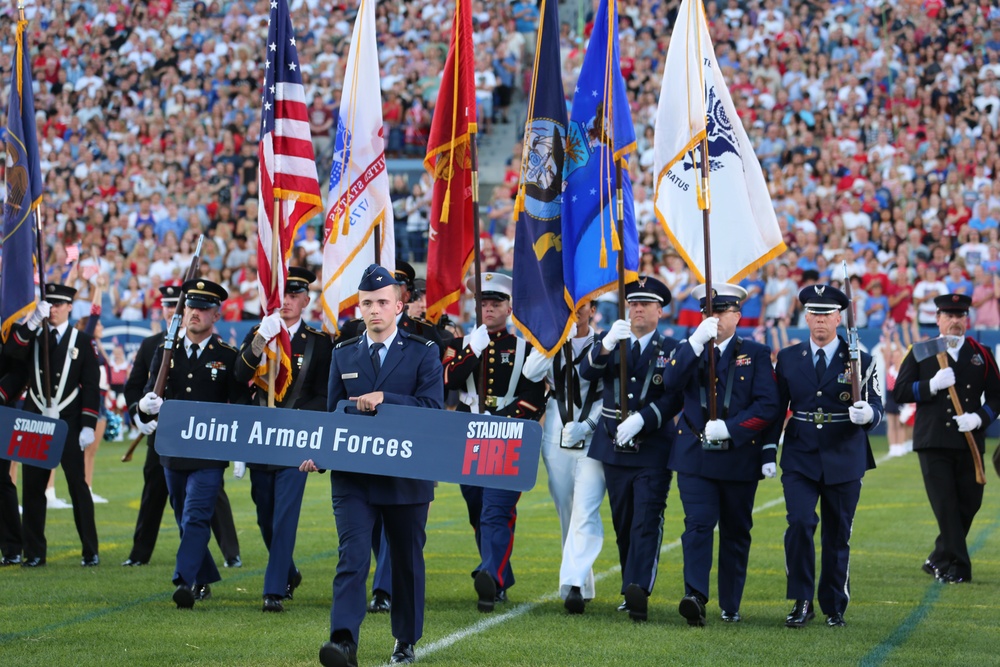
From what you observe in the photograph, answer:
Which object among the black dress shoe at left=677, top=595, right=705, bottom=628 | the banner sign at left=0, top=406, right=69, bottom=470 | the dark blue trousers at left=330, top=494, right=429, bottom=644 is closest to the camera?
the dark blue trousers at left=330, top=494, right=429, bottom=644

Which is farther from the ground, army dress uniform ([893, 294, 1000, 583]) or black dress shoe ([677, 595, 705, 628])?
army dress uniform ([893, 294, 1000, 583])

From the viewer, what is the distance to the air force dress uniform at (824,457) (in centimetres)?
916

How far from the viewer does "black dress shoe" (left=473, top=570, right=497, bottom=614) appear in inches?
376

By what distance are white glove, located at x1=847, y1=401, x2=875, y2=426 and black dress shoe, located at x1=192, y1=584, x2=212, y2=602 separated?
15.1 ft

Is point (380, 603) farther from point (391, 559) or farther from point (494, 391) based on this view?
point (391, 559)

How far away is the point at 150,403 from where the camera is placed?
975cm

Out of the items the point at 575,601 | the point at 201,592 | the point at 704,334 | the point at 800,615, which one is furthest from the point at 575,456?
the point at 201,592

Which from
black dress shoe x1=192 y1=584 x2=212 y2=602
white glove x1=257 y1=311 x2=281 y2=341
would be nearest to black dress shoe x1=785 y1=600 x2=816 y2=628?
white glove x1=257 y1=311 x2=281 y2=341

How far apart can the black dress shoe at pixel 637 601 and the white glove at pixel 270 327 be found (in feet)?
9.44

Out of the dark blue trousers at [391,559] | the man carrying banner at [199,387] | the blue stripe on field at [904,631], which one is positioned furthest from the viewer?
the man carrying banner at [199,387]

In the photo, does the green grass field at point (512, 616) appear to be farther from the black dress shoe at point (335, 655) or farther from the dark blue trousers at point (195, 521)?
the black dress shoe at point (335, 655)

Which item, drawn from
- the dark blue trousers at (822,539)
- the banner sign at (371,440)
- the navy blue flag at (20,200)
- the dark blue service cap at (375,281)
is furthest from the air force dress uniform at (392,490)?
the navy blue flag at (20,200)

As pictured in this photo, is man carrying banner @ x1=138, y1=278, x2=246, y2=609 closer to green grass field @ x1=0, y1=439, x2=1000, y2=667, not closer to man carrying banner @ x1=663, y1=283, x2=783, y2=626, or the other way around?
green grass field @ x1=0, y1=439, x2=1000, y2=667

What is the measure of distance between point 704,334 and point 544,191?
186cm
